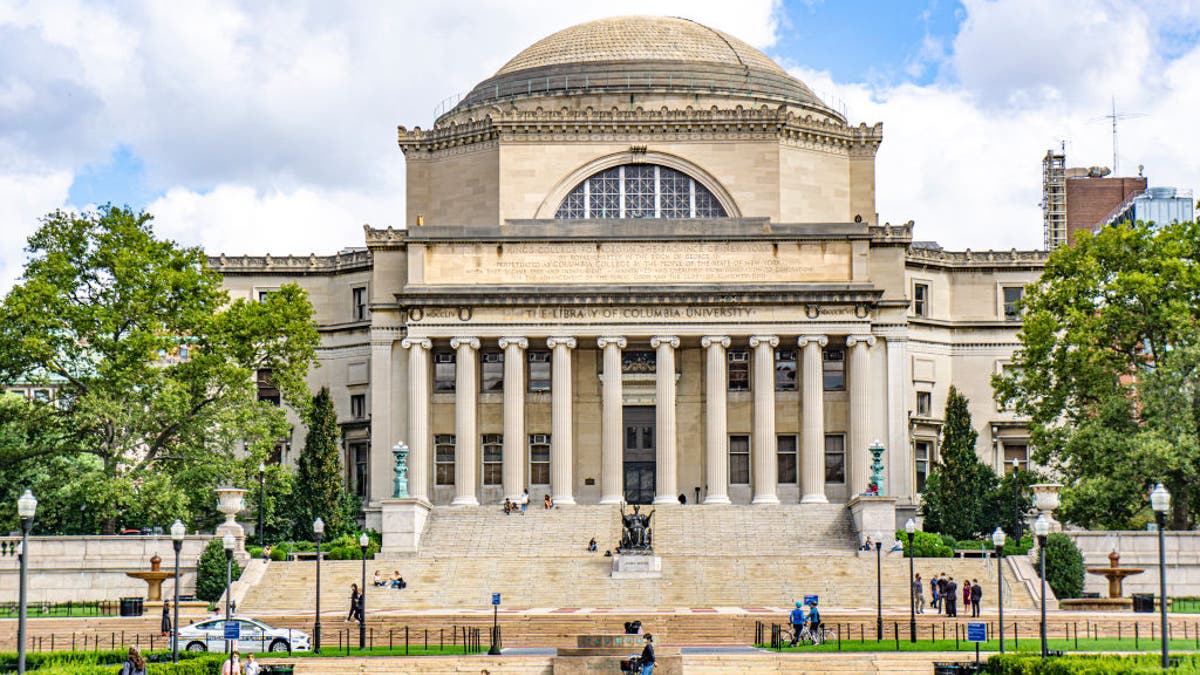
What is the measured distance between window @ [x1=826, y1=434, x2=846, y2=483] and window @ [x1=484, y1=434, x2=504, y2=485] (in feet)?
50.2

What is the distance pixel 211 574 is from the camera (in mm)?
65250

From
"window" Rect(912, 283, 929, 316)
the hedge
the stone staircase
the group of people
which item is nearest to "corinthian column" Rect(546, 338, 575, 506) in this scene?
the stone staircase

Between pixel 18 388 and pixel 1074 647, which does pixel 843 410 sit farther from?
pixel 18 388

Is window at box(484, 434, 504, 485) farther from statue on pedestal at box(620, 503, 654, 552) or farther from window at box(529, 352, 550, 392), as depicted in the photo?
statue on pedestal at box(620, 503, 654, 552)

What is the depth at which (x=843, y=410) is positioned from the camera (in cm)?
8312

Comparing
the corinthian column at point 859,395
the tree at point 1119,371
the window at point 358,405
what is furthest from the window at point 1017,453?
the window at point 358,405

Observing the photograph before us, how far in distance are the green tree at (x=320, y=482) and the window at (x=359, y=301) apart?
32.6ft

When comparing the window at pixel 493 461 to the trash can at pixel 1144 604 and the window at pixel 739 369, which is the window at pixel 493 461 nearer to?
the window at pixel 739 369

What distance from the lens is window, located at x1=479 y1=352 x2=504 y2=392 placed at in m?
83.9

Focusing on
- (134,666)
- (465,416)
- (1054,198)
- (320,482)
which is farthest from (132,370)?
(1054,198)

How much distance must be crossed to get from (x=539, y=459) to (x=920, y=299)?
22.2 m

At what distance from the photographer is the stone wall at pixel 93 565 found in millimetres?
67250

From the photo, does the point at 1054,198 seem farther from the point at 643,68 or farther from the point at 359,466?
the point at 359,466

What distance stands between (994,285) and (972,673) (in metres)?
52.0
